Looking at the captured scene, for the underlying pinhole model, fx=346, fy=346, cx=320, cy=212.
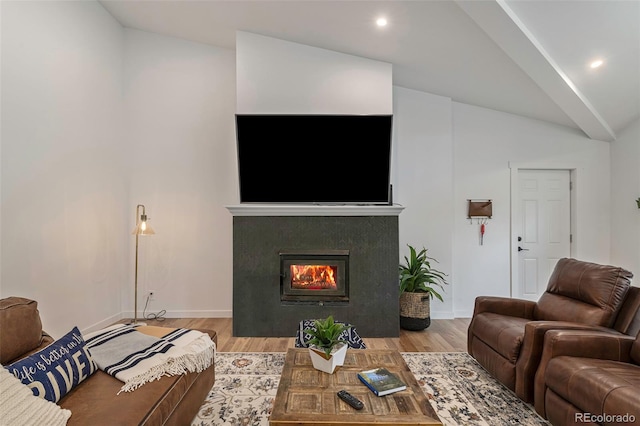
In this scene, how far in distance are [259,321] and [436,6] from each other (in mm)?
3497

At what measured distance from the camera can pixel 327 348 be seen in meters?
1.98

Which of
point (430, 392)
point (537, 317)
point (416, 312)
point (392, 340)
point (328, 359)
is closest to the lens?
point (328, 359)

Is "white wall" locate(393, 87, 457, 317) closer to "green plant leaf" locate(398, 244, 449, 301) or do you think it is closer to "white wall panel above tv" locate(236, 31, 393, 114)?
"green plant leaf" locate(398, 244, 449, 301)

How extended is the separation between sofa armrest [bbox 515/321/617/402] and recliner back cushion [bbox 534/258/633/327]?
0.19 metres

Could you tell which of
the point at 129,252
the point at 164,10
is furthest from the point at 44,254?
the point at 164,10

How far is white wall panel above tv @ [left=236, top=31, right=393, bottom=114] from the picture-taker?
394 cm

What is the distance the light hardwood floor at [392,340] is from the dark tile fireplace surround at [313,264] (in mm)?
112

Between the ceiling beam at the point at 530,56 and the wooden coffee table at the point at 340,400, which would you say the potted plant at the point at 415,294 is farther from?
the ceiling beam at the point at 530,56

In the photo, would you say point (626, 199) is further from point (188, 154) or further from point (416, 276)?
point (188, 154)

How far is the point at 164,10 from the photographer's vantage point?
12.6 ft

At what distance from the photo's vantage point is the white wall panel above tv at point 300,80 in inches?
155

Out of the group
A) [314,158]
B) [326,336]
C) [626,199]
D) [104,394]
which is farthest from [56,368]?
[626,199]

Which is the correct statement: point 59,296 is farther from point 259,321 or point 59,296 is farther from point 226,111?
point 226,111

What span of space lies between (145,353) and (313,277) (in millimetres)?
2067
